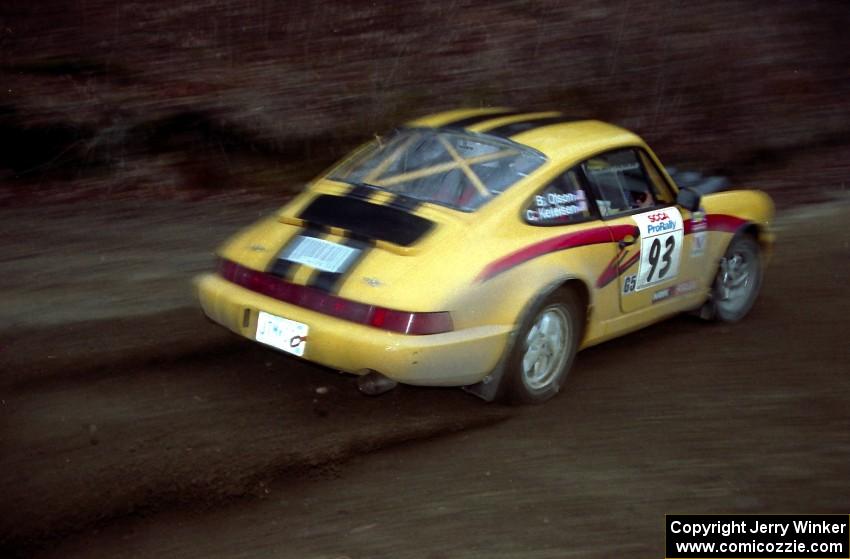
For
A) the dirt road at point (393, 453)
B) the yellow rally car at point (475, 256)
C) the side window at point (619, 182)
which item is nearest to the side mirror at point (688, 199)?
the yellow rally car at point (475, 256)

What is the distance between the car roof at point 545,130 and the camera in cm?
602

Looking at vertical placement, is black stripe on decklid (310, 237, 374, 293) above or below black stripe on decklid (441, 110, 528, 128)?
below

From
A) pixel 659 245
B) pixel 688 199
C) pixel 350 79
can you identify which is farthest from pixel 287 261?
pixel 350 79

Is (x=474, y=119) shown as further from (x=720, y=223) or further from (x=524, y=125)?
(x=720, y=223)

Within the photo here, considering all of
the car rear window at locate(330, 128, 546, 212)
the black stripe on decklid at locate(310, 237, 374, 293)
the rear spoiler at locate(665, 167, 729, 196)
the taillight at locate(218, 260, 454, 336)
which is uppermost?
the car rear window at locate(330, 128, 546, 212)

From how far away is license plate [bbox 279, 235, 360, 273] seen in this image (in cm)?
534

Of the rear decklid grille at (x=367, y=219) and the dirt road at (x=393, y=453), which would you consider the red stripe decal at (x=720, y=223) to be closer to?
the dirt road at (x=393, y=453)

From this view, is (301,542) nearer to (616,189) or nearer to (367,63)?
(616,189)

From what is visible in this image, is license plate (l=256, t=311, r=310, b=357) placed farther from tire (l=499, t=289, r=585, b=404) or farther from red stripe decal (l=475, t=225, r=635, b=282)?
tire (l=499, t=289, r=585, b=404)

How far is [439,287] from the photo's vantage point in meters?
5.14

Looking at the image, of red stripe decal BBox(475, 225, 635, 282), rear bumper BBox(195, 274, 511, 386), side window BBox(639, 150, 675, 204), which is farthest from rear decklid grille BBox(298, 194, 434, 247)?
side window BBox(639, 150, 675, 204)

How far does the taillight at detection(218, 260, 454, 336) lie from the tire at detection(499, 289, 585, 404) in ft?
1.68

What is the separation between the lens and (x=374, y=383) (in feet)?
17.2

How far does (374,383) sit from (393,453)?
1.14 feet
